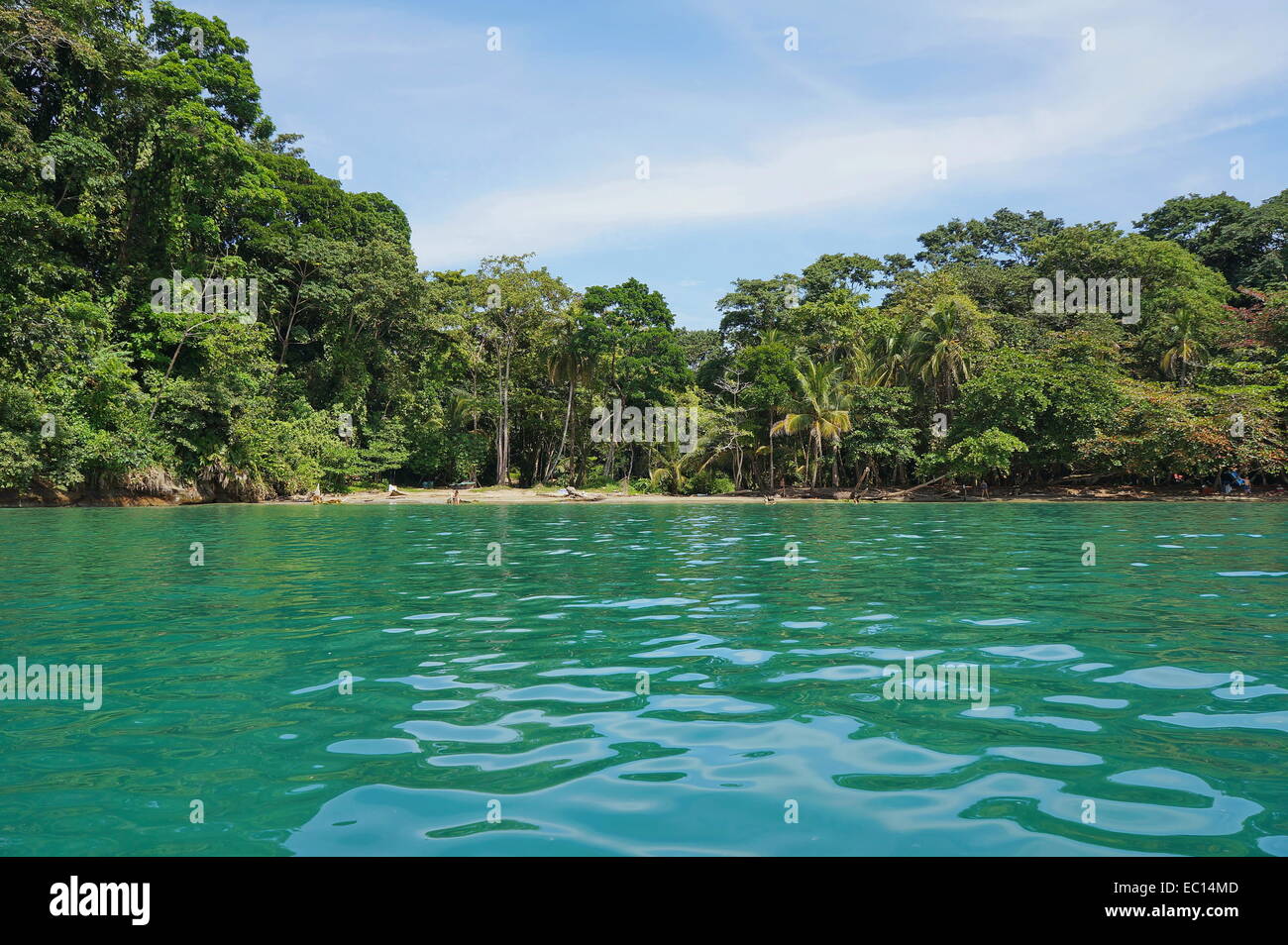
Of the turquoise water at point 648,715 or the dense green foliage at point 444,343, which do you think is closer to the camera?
the turquoise water at point 648,715

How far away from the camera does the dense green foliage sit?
87.9 feet

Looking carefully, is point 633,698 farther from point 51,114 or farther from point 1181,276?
point 1181,276

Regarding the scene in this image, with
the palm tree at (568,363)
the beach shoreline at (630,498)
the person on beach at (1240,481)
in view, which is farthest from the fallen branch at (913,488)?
the palm tree at (568,363)

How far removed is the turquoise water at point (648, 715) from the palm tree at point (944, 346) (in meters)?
27.1

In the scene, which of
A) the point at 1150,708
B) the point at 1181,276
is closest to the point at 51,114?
the point at 1150,708

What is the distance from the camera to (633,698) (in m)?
4.48

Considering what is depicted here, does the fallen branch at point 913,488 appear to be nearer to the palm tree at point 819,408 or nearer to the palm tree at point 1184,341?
the palm tree at point 819,408

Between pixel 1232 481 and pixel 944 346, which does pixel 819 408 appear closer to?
pixel 944 346

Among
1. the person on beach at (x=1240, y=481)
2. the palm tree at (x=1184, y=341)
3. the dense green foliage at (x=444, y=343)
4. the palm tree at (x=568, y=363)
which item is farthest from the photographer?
the palm tree at (x=568, y=363)

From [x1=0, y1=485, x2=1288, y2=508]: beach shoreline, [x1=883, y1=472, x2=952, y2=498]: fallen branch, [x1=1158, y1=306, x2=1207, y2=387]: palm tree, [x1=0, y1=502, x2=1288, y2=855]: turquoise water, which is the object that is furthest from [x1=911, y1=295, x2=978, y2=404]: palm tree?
[x1=0, y1=502, x2=1288, y2=855]: turquoise water

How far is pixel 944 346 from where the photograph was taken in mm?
34938

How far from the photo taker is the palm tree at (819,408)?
35.3 m

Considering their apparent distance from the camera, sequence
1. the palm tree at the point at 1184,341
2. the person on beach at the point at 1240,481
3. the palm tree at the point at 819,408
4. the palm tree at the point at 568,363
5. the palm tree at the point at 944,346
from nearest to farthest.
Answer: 1. the person on beach at the point at 1240,481
2. the palm tree at the point at 1184,341
3. the palm tree at the point at 944,346
4. the palm tree at the point at 819,408
5. the palm tree at the point at 568,363
